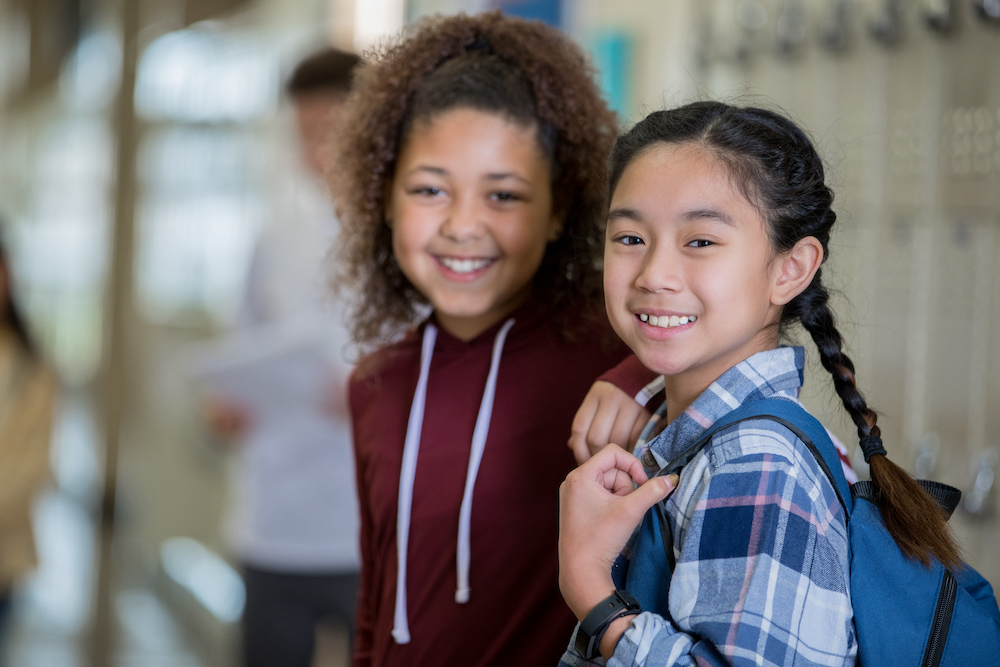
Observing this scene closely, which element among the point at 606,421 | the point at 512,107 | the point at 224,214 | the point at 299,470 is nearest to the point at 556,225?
the point at 512,107

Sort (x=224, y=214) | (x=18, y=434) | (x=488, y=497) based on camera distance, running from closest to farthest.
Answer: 1. (x=488, y=497)
2. (x=18, y=434)
3. (x=224, y=214)

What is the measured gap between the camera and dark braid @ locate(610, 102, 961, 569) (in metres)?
0.87

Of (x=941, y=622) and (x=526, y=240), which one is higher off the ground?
(x=526, y=240)

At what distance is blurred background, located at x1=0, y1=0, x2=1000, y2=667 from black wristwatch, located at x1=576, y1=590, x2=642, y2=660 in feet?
1.26

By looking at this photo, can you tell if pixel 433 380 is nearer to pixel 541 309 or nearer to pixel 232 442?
pixel 541 309

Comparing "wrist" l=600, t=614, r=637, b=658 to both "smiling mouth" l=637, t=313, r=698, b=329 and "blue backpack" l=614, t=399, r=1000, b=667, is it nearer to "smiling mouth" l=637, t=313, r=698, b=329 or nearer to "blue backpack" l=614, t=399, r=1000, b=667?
"blue backpack" l=614, t=399, r=1000, b=667

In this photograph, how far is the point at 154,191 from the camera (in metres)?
5.43

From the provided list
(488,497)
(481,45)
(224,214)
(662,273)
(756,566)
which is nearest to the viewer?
(756,566)

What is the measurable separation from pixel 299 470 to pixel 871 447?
5.74 ft

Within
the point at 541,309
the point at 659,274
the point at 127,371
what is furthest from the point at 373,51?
the point at 127,371

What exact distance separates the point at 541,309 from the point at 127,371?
5.02 metres

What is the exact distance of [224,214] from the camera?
15.2 ft

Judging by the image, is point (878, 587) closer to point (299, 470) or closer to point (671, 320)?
point (671, 320)

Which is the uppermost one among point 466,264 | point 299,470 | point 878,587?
point 466,264
